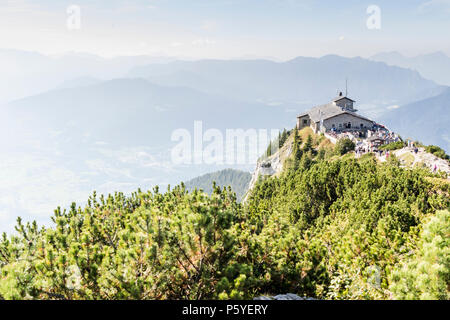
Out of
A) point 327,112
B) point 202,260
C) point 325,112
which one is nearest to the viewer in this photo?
point 202,260

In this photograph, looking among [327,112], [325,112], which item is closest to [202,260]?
[327,112]

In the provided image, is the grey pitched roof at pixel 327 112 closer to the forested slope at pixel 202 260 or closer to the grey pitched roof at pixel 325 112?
the grey pitched roof at pixel 325 112

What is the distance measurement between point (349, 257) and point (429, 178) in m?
16.5

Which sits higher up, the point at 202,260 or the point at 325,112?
the point at 325,112

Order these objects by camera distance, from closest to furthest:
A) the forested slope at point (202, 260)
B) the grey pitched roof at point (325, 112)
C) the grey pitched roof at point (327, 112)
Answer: the forested slope at point (202, 260) < the grey pitched roof at point (327, 112) < the grey pitched roof at point (325, 112)

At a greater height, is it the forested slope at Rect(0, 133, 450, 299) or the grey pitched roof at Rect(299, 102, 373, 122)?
the grey pitched roof at Rect(299, 102, 373, 122)

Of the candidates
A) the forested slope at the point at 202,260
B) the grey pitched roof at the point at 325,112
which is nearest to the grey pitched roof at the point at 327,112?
the grey pitched roof at the point at 325,112

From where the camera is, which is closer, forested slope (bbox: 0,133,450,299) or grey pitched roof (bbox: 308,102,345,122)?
forested slope (bbox: 0,133,450,299)

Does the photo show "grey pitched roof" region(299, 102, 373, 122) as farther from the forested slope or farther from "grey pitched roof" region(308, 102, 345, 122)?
the forested slope

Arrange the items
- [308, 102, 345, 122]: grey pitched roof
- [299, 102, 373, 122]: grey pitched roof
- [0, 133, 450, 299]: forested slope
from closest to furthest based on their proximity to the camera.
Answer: [0, 133, 450, 299]: forested slope < [299, 102, 373, 122]: grey pitched roof < [308, 102, 345, 122]: grey pitched roof

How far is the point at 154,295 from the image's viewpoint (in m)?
7.62

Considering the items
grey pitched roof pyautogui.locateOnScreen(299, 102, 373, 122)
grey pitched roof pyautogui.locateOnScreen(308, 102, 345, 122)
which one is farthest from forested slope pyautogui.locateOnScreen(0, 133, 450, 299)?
grey pitched roof pyautogui.locateOnScreen(308, 102, 345, 122)

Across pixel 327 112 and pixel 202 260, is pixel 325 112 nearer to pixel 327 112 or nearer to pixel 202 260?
pixel 327 112
